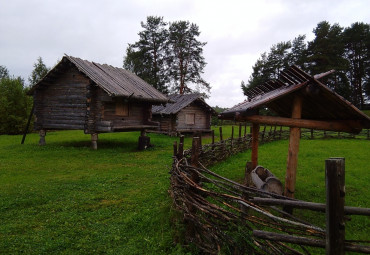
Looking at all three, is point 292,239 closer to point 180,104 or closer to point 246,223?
point 246,223

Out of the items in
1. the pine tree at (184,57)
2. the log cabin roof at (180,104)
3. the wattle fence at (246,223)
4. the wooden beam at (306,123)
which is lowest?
the wattle fence at (246,223)

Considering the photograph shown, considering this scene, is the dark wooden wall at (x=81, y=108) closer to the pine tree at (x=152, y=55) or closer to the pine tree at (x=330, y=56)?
the pine tree at (x=152, y=55)

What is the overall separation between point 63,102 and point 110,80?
3.23 m

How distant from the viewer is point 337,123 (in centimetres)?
608

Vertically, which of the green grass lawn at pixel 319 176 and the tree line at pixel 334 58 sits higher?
the tree line at pixel 334 58

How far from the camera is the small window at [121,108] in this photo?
16031mm

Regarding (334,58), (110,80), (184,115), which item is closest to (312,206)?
(110,80)

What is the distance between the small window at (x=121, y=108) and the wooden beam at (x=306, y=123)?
11.6m

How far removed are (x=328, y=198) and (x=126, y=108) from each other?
15287mm

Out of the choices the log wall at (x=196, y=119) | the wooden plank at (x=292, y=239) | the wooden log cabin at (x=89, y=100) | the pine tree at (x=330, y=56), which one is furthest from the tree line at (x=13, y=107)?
the pine tree at (x=330, y=56)

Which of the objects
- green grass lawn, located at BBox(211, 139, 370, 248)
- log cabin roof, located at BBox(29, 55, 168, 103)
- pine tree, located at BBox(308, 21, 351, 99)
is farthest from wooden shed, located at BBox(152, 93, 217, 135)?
pine tree, located at BBox(308, 21, 351, 99)

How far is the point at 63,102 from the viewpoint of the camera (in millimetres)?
16234

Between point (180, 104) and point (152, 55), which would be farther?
point (152, 55)

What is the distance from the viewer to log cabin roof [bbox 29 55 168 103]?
14.6 metres
